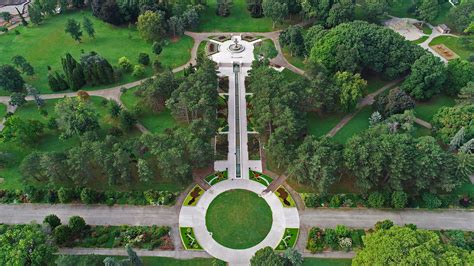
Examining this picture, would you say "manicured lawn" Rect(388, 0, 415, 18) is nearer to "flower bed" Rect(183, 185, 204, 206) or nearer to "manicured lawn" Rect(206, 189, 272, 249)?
"manicured lawn" Rect(206, 189, 272, 249)

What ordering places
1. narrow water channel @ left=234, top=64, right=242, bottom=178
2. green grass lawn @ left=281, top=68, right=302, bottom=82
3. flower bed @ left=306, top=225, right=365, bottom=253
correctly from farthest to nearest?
green grass lawn @ left=281, top=68, right=302, bottom=82
narrow water channel @ left=234, top=64, right=242, bottom=178
flower bed @ left=306, top=225, right=365, bottom=253

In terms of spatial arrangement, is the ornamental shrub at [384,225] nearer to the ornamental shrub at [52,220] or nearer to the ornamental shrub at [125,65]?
the ornamental shrub at [52,220]

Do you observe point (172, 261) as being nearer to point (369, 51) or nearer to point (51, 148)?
point (51, 148)

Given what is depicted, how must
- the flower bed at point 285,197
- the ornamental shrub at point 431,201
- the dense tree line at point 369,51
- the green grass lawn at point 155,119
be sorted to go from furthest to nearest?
the dense tree line at point 369,51 → the green grass lawn at point 155,119 → the flower bed at point 285,197 → the ornamental shrub at point 431,201

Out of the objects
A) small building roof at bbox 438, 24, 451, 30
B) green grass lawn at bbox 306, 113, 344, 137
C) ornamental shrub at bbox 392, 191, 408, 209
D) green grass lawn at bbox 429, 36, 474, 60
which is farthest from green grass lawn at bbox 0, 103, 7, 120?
small building roof at bbox 438, 24, 451, 30

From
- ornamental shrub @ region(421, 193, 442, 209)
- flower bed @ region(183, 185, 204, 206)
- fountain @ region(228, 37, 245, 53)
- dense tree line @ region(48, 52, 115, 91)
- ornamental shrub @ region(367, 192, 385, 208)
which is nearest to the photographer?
ornamental shrub @ region(367, 192, 385, 208)

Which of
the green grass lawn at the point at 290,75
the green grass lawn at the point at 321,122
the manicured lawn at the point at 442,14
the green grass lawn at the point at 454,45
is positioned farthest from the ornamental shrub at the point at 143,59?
the manicured lawn at the point at 442,14
